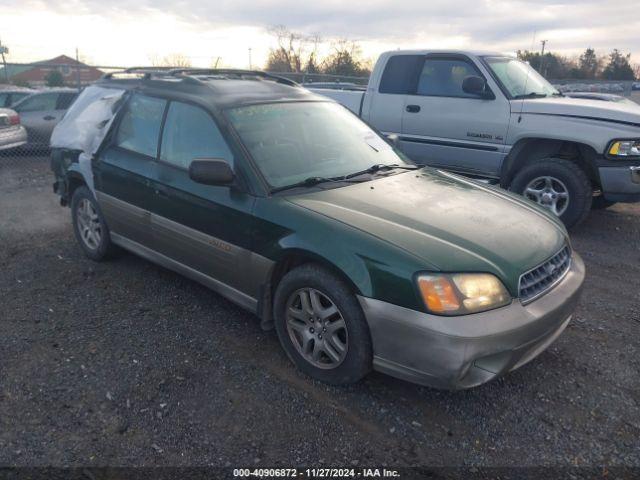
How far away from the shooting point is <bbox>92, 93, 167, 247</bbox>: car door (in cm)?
394

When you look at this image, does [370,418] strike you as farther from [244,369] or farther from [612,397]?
[612,397]

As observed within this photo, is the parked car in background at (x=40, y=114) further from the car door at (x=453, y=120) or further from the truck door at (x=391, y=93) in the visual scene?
the car door at (x=453, y=120)

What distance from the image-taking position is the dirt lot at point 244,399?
8.18 feet

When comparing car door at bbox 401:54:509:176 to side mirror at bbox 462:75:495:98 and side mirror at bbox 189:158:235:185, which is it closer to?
side mirror at bbox 462:75:495:98

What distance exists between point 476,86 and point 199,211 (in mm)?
4099

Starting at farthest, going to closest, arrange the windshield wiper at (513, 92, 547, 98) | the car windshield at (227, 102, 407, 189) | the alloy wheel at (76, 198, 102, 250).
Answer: the windshield wiper at (513, 92, 547, 98) < the alloy wheel at (76, 198, 102, 250) < the car windshield at (227, 102, 407, 189)

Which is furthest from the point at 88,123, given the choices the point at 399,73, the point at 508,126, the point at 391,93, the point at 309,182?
the point at 508,126

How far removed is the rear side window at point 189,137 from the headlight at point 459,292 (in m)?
1.58

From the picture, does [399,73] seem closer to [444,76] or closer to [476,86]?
[444,76]

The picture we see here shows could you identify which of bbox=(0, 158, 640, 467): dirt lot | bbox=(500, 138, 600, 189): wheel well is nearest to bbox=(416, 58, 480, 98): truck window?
bbox=(500, 138, 600, 189): wheel well

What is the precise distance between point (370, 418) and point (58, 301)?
110 inches

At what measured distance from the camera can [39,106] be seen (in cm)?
1075

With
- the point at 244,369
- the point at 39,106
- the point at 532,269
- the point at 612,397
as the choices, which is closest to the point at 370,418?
the point at 244,369

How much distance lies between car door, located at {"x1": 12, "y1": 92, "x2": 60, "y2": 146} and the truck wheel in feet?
30.9
